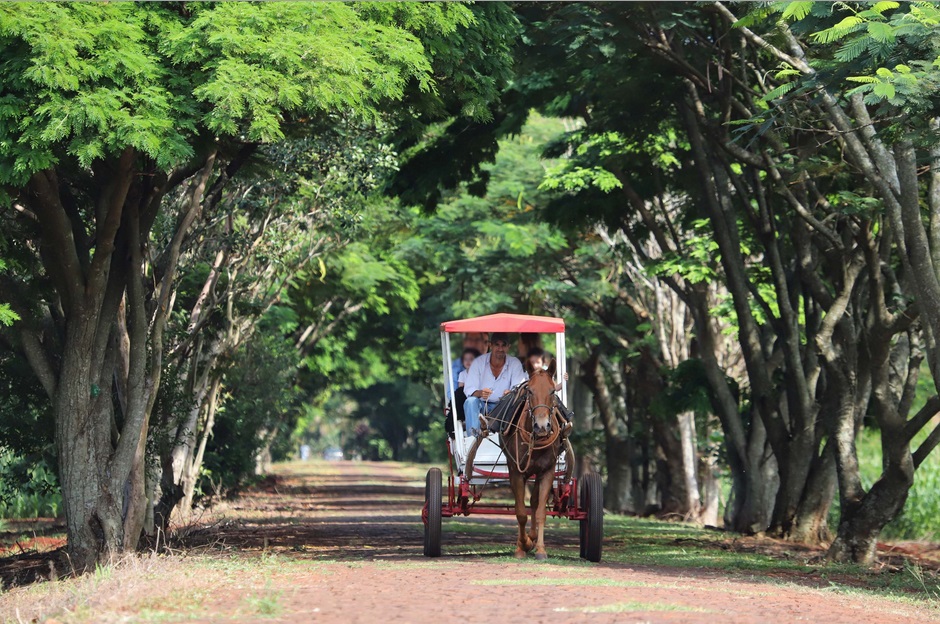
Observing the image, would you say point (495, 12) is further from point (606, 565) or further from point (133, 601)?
point (133, 601)

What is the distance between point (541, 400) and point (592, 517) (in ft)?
6.02

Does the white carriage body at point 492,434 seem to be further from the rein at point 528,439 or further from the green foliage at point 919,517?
the green foliage at point 919,517

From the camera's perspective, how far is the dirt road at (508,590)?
9.48 m

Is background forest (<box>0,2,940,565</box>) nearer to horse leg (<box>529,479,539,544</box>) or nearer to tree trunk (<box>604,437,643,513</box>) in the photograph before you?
tree trunk (<box>604,437,643,513</box>)

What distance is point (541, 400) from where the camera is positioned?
13773 mm

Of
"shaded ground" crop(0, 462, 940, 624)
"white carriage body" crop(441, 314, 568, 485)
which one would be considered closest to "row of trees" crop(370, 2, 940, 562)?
"shaded ground" crop(0, 462, 940, 624)

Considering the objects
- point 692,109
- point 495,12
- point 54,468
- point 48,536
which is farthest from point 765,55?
point 48,536

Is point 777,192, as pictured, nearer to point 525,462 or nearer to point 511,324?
point 511,324

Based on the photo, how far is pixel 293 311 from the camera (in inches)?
1267

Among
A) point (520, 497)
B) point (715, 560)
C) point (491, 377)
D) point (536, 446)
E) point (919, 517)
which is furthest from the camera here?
point (919, 517)

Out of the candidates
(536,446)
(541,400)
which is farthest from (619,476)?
(541,400)

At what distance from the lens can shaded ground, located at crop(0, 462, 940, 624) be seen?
9328 millimetres

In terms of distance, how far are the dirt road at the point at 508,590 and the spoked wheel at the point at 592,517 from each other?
23cm

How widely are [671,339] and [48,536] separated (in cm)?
1450
